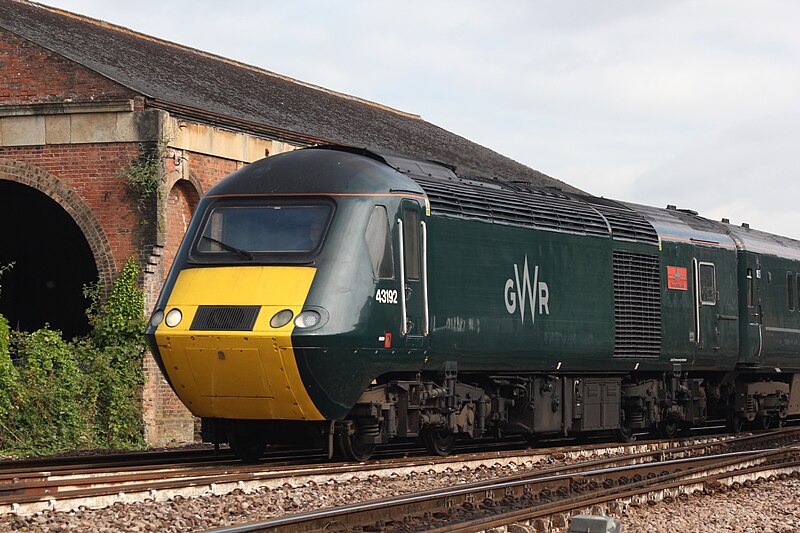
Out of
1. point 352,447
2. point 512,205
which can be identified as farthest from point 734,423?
point 352,447

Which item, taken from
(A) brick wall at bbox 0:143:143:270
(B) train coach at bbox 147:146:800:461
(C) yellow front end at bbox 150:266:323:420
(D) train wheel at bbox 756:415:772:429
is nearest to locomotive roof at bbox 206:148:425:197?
(B) train coach at bbox 147:146:800:461

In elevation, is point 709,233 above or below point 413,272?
above

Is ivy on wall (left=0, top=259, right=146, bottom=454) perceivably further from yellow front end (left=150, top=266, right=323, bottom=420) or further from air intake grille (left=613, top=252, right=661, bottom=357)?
air intake grille (left=613, top=252, right=661, bottom=357)

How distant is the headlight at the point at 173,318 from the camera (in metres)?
13.2

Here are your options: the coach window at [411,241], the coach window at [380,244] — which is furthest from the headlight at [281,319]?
the coach window at [411,241]

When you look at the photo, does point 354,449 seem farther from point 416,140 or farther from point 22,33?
point 416,140

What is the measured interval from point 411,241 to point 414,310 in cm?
77

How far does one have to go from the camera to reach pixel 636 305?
18.4 meters

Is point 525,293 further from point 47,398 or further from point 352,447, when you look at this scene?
point 47,398

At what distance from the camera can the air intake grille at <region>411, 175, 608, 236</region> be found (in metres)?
14.8

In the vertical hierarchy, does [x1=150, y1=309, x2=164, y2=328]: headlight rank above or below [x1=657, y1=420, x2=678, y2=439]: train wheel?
above

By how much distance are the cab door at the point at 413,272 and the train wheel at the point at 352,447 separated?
48.0 inches

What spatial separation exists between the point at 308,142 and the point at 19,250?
285 inches

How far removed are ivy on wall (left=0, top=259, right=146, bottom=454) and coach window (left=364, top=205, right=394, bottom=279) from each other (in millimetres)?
7486
